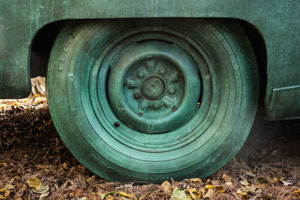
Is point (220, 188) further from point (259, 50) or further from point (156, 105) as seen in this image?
point (259, 50)

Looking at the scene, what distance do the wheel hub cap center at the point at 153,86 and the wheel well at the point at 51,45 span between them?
26.0 inches

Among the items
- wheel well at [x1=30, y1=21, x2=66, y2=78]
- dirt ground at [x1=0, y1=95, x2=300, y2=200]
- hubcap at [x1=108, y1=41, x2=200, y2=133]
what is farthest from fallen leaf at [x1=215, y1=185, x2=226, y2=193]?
wheel well at [x1=30, y1=21, x2=66, y2=78]

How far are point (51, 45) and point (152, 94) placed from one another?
2.58 ft

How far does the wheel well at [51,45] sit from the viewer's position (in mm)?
2268

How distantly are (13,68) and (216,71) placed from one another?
1.28 m

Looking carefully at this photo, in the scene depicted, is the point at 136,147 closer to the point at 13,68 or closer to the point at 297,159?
the point at 13,68

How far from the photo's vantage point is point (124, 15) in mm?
2055

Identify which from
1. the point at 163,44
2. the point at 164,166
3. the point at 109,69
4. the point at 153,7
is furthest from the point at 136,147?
the point at 153,7

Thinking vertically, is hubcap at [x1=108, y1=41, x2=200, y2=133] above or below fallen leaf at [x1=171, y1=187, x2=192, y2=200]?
above

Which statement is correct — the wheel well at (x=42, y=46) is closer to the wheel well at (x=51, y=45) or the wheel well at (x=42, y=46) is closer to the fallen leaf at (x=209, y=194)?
the wheel well at (x=51, y=45)

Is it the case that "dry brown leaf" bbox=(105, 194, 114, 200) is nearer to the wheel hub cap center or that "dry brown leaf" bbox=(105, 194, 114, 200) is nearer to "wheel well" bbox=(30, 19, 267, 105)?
the wheel hub cap center

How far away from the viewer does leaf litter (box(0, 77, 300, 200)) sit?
217 centimetres

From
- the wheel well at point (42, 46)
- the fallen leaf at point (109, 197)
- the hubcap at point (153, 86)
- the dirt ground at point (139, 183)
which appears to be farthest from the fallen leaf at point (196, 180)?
the wheel well at point (42, 46)

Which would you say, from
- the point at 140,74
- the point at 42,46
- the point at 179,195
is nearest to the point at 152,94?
the point at 140,74
